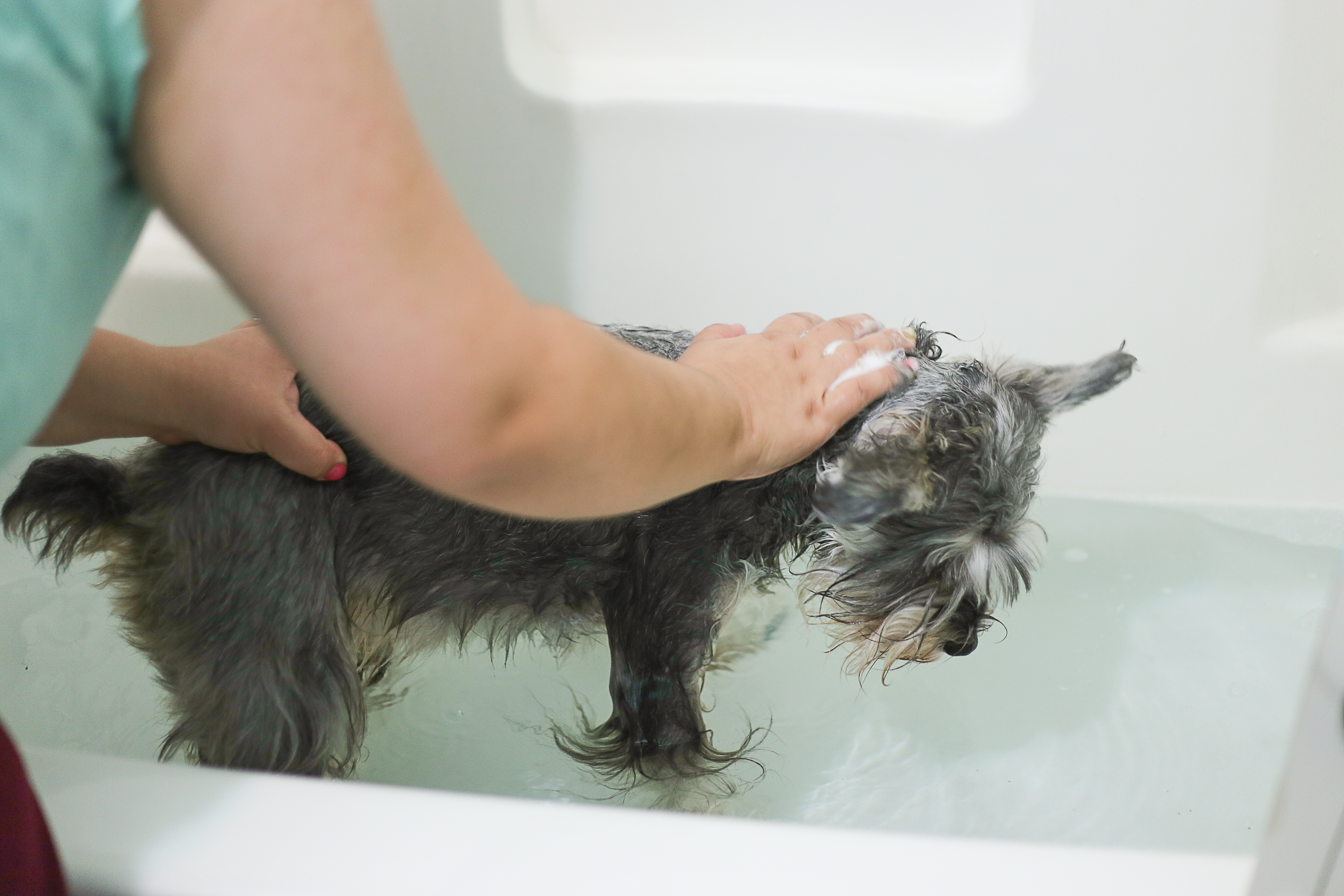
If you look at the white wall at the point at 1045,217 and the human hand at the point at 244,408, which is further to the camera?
the white wall at the point at 1045,217

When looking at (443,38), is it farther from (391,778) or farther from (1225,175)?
(1225,175)

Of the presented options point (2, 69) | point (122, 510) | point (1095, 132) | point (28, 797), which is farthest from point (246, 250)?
point (1095, 132)

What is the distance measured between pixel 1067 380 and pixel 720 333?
1.58 feet

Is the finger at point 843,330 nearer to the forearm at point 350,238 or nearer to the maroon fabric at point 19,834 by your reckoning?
the forearm at point 350,238

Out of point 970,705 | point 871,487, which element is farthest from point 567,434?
point 970,705

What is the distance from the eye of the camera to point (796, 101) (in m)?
2.07

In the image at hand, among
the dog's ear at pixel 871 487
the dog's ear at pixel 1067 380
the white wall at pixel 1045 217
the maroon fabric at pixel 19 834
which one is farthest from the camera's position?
the white wall at pixel 1045 217

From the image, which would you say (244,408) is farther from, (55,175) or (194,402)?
(55,175)

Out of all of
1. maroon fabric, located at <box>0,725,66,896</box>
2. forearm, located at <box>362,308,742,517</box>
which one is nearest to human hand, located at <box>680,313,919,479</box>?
forearm, located at <box>362,308,742,517</box>

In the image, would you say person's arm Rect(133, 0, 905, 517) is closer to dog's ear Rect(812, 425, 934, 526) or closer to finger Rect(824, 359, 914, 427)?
dog's ear Rect(812, 425, 934, 526)

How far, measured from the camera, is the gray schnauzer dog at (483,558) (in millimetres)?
1159

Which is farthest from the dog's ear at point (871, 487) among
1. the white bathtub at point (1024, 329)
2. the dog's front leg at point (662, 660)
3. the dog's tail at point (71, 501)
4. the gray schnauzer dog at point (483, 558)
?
the dog's tail at point (71, 501)

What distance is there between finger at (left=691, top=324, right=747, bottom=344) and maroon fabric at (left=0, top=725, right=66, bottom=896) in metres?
0.77

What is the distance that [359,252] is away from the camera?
488 mm
